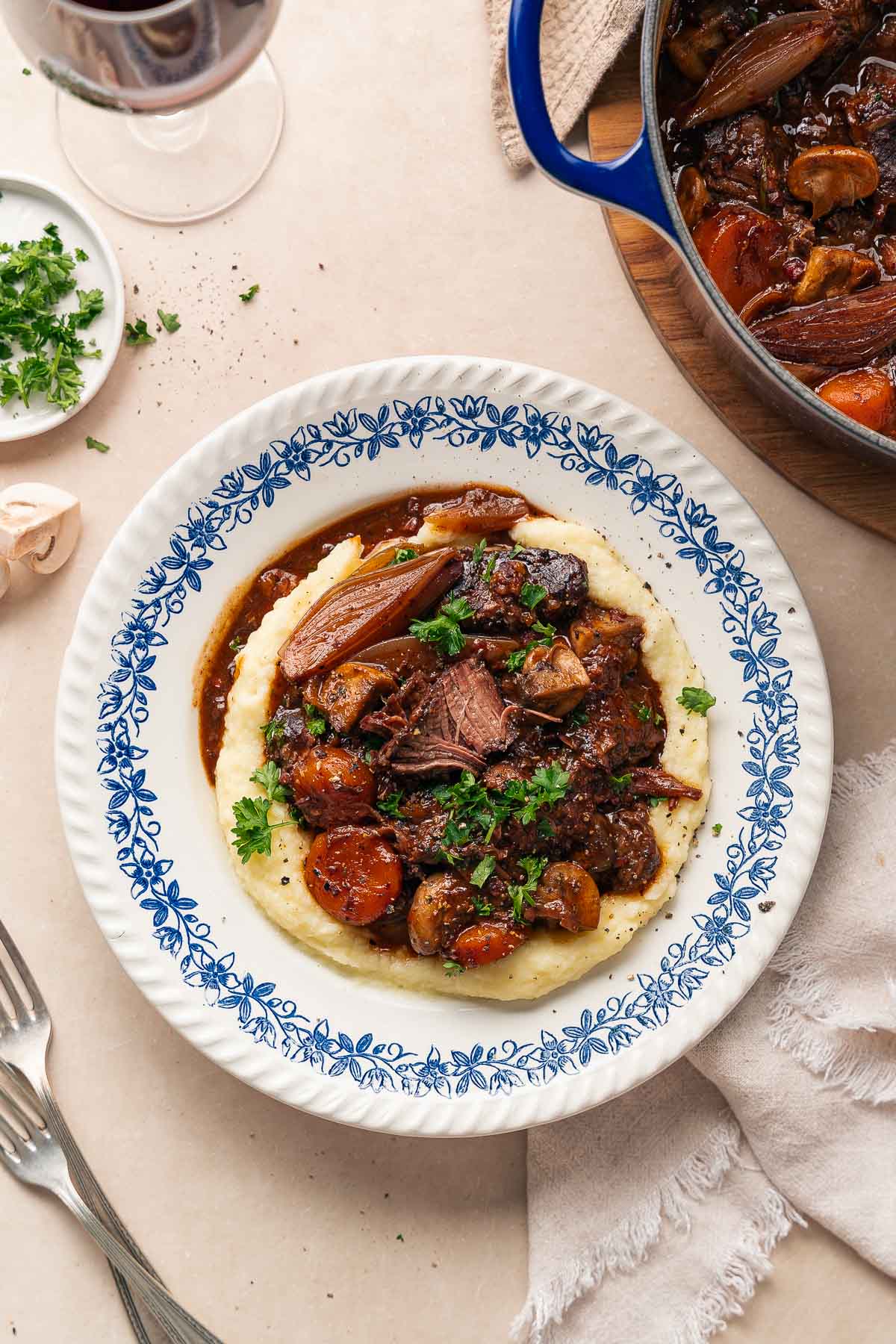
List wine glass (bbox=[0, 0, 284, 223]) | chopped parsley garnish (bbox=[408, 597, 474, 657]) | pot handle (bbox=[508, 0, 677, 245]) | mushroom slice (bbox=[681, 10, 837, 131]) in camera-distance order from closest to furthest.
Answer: wine glass (bbox=[0, 0, 284, 223]), pot handle (bbox=[508, 0, 677, 245]), mushroom slice (bbox=[681, 10, 837, 131]), chopped parsley garnish (bbox=[408, 597, 474, 657])

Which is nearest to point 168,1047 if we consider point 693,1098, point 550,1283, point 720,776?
point 550,1283

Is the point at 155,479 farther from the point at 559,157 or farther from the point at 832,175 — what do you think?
the point at 832,175

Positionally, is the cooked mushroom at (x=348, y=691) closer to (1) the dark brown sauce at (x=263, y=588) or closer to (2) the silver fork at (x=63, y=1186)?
(1) the dark brown sauce at (x=263, y=588)

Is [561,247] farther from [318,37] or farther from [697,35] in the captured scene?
[318,37]

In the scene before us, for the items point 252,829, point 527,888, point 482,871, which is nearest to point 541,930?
point 527,888

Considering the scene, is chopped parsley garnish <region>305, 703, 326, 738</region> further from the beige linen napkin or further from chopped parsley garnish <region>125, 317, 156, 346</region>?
the beige linen napkin

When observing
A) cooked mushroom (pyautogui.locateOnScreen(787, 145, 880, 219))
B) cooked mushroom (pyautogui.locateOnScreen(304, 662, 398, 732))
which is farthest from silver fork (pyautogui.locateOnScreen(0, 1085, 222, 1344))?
cooked mushroom (pyautogui.locateOnScreen(787, 145, 880, 219))
